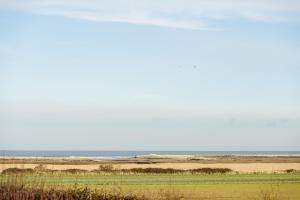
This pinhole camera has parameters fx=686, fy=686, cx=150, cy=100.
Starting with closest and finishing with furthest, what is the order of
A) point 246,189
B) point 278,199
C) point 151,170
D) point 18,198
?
point 18,198 < point 278,199 < point 246,189 < point 151,170

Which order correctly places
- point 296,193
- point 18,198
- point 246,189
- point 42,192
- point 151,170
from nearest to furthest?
point 18,198
point 42,192
point 296,193
point 246,189
point 151,170

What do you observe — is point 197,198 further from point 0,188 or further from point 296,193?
point 0,188

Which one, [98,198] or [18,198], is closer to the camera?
[18,198]

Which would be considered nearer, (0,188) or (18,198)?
(18,198)

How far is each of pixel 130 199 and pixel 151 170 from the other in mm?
63532

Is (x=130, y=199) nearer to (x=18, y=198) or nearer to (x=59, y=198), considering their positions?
(x=59, y=198)

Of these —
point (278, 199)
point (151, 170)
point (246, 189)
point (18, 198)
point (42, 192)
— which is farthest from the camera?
point (151, 170)

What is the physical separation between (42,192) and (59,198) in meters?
0.70

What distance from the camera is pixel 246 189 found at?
47375 mm

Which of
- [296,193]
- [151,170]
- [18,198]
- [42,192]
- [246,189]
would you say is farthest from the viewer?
[151,170]

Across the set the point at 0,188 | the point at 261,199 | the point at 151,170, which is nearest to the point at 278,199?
the point at 261,199

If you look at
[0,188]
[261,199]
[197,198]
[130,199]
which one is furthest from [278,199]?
[0,188]

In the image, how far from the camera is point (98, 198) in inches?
864

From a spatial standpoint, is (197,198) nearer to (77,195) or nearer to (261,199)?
(261,199)
